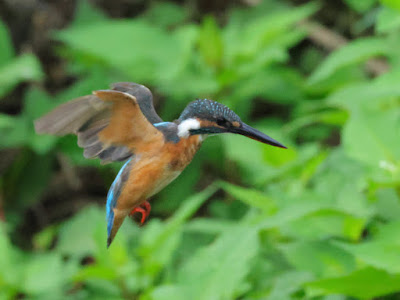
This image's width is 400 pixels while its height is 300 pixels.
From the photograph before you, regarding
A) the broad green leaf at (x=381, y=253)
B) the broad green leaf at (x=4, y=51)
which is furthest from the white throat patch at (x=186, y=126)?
the broad green leaf at (x=4, y=51)

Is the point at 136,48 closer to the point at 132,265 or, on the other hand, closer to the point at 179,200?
the point at 179,200

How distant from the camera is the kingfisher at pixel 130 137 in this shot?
577mm

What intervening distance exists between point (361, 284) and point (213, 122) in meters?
0.92

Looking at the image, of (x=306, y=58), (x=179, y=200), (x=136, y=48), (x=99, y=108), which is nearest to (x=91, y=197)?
(x=179, y=200)

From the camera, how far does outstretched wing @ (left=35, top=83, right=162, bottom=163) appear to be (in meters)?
0.61

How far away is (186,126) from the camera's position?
57cm

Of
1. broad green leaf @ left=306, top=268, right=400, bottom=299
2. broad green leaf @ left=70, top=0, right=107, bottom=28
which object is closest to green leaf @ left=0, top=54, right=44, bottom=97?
broad green leaf @ left=70, top=0, right=107, bottom=28

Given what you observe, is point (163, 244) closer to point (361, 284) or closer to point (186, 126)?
point (361, 284)

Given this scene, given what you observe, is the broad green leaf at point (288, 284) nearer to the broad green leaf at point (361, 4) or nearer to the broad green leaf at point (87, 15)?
the broad green leaf at point (361, 4)

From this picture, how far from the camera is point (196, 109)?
563mm

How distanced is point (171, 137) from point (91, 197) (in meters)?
2.69

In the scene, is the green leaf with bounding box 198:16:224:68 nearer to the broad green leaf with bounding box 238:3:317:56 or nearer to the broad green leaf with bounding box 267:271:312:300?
the broad green leaf with bounding box 238:3:317:56

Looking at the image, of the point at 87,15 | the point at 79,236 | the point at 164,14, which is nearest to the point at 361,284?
the point at 79,236

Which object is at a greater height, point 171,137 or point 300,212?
point 171,137
